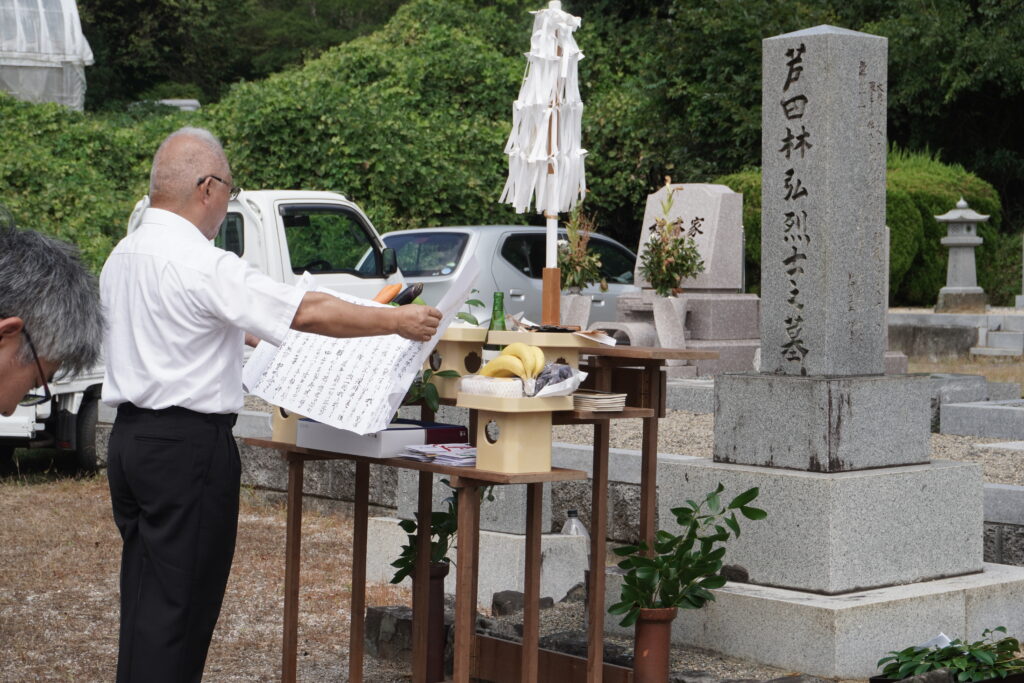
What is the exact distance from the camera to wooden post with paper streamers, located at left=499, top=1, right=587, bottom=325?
475cm

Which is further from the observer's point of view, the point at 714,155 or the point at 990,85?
the point at 714,155

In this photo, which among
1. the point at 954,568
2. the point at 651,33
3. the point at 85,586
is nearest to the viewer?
the point at 954,568

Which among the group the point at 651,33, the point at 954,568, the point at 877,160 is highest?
the point at 651,33

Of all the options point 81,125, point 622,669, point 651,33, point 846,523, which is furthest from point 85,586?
point 651,33

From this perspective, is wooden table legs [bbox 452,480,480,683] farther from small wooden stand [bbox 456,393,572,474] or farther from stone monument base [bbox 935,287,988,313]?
stone monument base [bbox 935,287,988,313]

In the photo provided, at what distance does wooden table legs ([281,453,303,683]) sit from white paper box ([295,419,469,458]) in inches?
6.3

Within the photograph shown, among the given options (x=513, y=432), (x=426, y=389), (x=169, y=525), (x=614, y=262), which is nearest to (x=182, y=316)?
(x=169, y=525)

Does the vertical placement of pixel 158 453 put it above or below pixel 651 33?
below

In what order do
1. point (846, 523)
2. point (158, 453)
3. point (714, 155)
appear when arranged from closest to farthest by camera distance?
point (158, 453)
point (846, 523)
point (714, 155)

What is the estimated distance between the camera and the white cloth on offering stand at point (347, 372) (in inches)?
138

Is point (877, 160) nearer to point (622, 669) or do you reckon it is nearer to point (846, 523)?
point (846, 523)

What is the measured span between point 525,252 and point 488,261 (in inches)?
24.1

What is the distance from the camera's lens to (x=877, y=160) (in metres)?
5.15

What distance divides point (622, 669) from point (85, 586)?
10.5 ft
